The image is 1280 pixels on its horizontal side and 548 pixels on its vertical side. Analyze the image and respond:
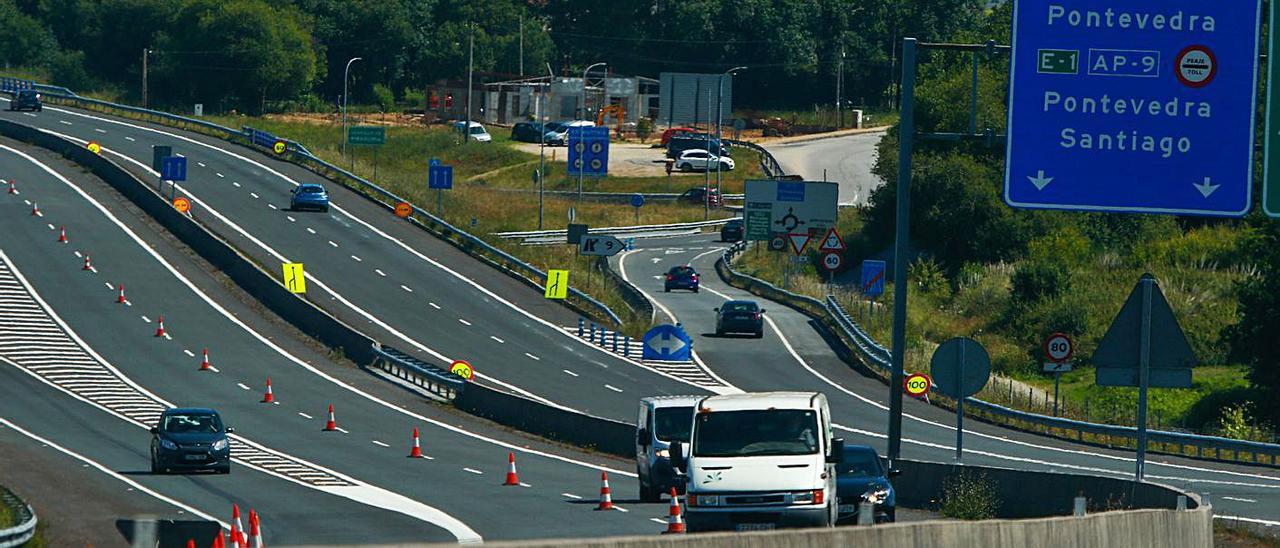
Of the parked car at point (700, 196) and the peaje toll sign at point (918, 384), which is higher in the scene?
the parked car at point (700, 196)

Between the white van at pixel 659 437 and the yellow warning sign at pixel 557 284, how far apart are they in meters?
36.7

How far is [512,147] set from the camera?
133 m

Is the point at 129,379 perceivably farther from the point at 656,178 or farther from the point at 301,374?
the point at 656,178

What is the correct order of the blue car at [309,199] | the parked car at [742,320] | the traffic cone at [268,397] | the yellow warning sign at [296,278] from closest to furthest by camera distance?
the traffic cone at [268,397] < the yellow warning sign at [296,278] < the parked car at [742,320] < the blue car at [309,199]

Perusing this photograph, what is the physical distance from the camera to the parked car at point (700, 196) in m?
114

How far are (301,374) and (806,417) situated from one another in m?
35.7

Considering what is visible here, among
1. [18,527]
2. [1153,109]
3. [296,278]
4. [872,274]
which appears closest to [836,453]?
[1153,109]

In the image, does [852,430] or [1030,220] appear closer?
[852,430]

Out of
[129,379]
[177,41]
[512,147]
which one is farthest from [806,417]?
[177,41]

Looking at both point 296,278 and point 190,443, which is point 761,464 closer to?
point 190,443

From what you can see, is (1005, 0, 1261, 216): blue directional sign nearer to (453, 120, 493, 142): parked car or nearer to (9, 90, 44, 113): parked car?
(9, 90, 44, 113): parked car

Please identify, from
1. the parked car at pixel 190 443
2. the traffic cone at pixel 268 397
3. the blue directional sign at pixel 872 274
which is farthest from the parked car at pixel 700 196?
the parked car at pixel 190 443

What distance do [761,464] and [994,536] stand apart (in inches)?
202

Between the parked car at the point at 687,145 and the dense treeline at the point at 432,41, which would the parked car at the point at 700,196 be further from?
the dense treeline at the point at 432,41
